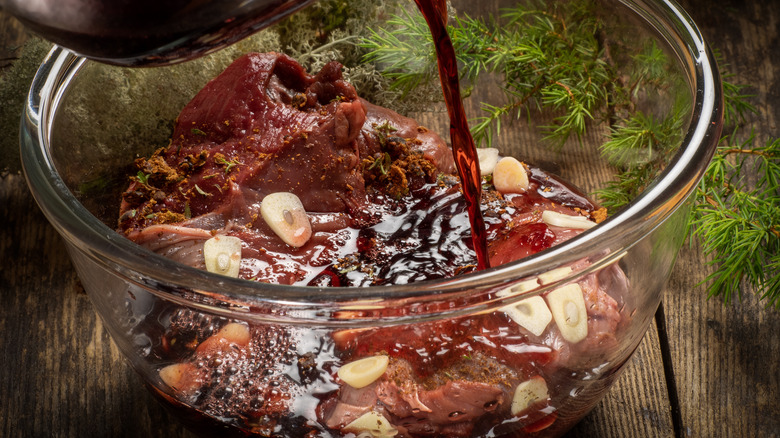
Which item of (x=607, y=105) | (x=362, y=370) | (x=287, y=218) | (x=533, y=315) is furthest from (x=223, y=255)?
(x=607, y=105)

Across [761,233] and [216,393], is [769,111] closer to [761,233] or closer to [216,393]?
[761,233]

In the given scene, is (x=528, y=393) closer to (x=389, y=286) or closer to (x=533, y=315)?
(x=533, y=315)

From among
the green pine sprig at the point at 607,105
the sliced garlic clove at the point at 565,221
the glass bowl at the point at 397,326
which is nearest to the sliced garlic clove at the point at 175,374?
the glass bowl at the point at 397,326

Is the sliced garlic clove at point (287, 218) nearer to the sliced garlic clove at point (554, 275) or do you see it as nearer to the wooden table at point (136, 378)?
the wooden table at point (136, 378)

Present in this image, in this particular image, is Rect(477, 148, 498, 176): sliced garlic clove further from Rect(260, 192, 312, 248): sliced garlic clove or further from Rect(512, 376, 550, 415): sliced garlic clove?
Rect(512, 376, 550, 415): sliced garlic clove

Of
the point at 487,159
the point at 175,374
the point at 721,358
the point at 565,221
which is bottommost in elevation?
the point at 721,358
